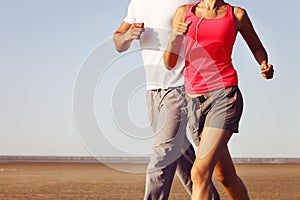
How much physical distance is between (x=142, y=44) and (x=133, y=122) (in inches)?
27.5

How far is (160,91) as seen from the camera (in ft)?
20.4

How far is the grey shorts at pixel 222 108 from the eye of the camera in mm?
5520

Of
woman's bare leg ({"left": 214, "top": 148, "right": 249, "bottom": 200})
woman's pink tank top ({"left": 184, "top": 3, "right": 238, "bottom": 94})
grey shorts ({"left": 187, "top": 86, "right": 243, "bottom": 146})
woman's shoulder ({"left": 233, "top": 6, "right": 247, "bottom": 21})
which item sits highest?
woman's shoulder ({"left": 233, "top": 6, "right": 247, "bottom": 21})

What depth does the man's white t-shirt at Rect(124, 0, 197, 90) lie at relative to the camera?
20.1ft

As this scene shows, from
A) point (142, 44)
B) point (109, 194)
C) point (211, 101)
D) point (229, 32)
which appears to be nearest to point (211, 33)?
point (229, 32)

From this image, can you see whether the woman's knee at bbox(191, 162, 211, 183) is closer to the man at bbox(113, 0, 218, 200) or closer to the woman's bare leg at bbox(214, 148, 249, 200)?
the woman's bare leg at bbox(214, 148, 249, 200)

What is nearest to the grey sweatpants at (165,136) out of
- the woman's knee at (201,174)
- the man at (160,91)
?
the man at (160,91)

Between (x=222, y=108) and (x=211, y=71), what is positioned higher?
(x=211, y=71)

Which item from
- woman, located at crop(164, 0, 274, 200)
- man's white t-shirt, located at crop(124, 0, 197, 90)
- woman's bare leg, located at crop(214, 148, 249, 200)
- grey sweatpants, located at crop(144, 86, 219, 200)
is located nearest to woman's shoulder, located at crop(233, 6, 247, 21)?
woman, located at crop(164, 0, 274, 200)

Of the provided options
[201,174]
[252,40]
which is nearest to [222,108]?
[201,174]

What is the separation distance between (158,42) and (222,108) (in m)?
0.97

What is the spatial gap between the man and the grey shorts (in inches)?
19.3

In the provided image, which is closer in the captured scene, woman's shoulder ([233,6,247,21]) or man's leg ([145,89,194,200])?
woman's shoulder ([233,6,247,21])

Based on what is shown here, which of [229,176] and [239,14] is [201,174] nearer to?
[229,176]
